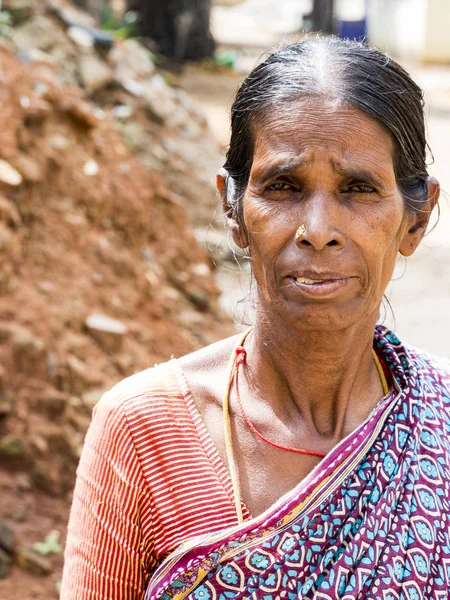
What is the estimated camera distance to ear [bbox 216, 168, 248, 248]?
2215 millimetres

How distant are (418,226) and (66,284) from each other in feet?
10.9

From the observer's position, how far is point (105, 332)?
16.8ft

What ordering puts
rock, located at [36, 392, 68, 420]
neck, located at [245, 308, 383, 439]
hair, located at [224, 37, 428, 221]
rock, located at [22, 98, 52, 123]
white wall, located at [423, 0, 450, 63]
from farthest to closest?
white wall, located at [423, 0, 450, 63], rock, located at [22, 98, 52, 123], rock, located at [36, 392, 68, 420], neck, located at [245, 308, 383, 439], hair, located at [224, 37, 428, 221]

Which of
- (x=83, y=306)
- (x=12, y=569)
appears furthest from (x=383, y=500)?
(x=83, y=306)

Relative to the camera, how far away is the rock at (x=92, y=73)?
324 inches

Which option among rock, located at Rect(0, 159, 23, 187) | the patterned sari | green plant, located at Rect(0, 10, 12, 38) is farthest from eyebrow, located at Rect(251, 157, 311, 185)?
green plant, located at Rect(0, 10, 12, 38)

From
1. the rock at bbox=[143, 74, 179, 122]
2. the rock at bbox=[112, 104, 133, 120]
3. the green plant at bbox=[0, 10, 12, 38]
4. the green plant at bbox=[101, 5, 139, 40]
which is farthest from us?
the green plant at bbox=[101, 5, 139, 40]

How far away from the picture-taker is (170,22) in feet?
51.9

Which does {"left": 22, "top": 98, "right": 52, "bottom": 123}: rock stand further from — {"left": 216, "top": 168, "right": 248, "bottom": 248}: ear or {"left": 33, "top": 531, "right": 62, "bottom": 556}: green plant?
{"left": 216, "top": 168, "right": 248, "bottom": 248}: ear

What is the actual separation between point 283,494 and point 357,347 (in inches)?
14.9

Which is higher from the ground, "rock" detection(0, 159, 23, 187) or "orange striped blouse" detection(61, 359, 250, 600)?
"orange striped blouse" detection(61, 359, 250, 600)

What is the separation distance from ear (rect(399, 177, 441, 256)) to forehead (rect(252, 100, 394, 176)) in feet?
0.65

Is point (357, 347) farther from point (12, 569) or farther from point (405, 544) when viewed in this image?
point (12, 569)

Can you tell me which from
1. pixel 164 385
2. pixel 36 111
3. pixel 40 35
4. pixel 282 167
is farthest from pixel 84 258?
pixel 282 167
